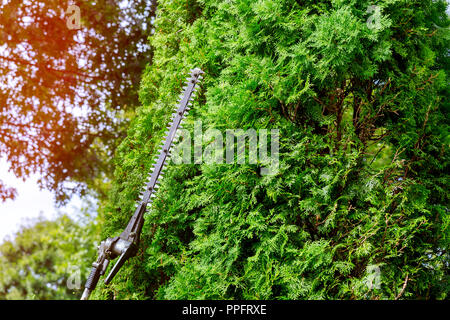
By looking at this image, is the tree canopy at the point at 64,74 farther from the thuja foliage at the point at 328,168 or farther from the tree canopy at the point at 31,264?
the tree canopy at the point at 31,264

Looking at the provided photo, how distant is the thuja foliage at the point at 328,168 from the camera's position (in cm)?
210

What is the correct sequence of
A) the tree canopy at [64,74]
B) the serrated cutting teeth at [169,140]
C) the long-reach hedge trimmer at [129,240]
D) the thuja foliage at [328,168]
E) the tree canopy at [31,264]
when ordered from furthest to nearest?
the tree canopy at [31,264], the tree canopy at [64,74], the serrated cutting teeth at [169,140], the long-reach hedge trimmer at [129,240], the thuja foliage at [328,168]

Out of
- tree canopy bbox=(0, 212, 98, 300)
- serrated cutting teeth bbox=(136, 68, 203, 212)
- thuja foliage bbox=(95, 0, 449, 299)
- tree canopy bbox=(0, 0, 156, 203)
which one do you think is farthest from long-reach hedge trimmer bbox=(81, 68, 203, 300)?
tree canopy bbox=(0, 212, 98, 300)

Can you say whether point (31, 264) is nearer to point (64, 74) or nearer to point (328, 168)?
point (64, 74)

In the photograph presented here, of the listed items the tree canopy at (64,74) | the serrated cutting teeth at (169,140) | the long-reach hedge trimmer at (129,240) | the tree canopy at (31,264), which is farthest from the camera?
the tree canopy at (31,264)

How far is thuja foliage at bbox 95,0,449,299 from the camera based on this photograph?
2.10m

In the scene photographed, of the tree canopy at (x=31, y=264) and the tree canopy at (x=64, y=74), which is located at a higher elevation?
the tree canopy at (x=64, y=74)

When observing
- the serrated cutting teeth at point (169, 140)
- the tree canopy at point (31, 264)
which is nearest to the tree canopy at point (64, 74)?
the serrated cutting teeth at point (169, 140)

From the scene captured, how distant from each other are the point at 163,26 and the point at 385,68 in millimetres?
2262

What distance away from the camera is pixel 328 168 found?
222 cm

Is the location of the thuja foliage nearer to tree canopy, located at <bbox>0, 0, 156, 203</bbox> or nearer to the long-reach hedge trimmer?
the long-reach hedge trimmer

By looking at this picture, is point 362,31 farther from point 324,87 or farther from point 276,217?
point 276,217

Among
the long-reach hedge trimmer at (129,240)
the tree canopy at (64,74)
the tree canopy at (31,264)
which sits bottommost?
the tree canopy at (31,264)
